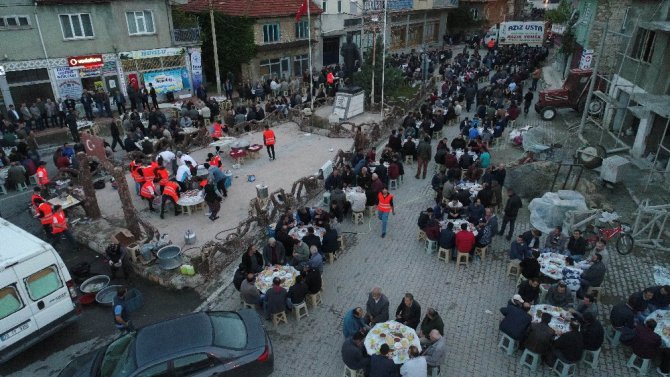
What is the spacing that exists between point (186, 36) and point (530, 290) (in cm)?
2665

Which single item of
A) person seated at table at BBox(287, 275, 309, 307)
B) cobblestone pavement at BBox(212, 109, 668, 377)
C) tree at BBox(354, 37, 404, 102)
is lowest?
cobblestone pavement at BBox(212, 109, 668, 377)

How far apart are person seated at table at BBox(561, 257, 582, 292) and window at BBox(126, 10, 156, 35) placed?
26350mm

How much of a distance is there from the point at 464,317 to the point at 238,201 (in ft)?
30.6

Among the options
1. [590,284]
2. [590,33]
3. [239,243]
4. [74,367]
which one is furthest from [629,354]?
[590,33]

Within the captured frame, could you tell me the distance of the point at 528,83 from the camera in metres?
35.2

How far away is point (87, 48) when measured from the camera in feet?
83.3

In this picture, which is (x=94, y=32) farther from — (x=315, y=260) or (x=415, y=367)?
(x=415, y=367)

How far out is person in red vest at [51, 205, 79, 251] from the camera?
13680 millimetres

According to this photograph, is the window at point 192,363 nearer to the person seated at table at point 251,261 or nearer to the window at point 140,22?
the person seated at table at point 251,261

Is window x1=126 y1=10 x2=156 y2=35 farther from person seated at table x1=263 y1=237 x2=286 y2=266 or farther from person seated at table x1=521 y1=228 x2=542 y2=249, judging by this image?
person seated at table x1=521 y1=228 x2=542 y2=249

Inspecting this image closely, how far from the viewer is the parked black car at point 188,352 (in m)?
8.02

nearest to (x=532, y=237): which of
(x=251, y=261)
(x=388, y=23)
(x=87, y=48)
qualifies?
(x=251, y=261)

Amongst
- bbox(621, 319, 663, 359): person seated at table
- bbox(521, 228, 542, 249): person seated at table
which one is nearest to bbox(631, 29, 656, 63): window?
bbox(521, 228, 542, 249): person seated at table

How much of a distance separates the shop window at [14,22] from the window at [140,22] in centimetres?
519
